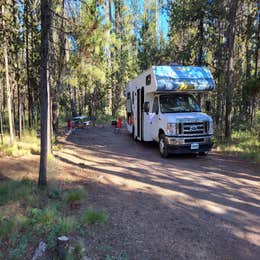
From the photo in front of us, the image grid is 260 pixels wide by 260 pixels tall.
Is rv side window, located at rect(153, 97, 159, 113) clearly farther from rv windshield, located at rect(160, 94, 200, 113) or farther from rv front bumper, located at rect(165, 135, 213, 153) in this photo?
rv front bumper, located at rect(165, 135, 213, 153)

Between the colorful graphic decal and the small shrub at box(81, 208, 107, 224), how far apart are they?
238 inches

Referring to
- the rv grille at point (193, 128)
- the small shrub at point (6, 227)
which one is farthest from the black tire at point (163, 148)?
the small shrub at point (6, 227)

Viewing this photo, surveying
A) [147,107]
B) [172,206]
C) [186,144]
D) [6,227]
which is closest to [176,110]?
[147,107]

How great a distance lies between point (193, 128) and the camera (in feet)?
28.9

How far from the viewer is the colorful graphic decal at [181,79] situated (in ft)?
30.9

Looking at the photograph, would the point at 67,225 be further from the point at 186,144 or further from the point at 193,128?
the point at 193,128

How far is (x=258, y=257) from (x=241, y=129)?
12.5 metres

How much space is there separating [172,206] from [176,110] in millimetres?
5267

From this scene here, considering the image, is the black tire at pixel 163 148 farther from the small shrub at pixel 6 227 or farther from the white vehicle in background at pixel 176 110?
the small shrub at pixel 6 227

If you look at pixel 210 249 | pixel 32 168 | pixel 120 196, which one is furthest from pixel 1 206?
pixel 210 249

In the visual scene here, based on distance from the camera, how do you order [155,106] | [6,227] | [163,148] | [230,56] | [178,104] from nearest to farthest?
[6,227]
[163,148]
[178,104]
[155,106]
[230,56]

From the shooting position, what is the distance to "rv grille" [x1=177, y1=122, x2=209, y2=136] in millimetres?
8734

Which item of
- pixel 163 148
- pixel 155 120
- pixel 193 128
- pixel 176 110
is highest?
pixel 176 110

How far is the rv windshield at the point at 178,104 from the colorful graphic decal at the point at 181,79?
1.65ft
